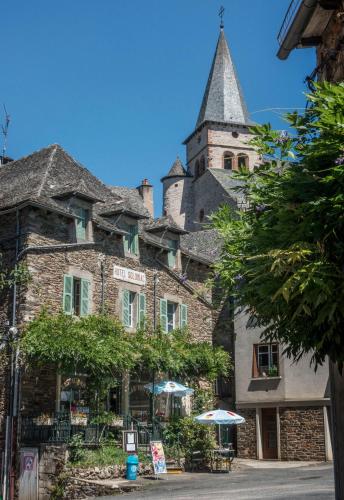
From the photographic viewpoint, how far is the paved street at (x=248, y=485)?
15172 mm

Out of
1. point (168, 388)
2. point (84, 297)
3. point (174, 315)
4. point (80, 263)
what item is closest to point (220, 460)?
point (168, 388)

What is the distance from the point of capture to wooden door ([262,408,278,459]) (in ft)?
90.7

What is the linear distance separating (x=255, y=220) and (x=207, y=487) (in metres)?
11.6

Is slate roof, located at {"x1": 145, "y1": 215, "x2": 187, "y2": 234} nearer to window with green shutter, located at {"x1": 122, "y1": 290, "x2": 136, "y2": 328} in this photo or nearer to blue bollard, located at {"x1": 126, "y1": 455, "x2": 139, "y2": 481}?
window with green shutter, located at {"x1": 122, "y1": 290, "x2": 136, "y2": 328}

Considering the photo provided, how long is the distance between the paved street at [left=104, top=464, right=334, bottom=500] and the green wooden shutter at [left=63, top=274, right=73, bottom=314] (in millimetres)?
5769

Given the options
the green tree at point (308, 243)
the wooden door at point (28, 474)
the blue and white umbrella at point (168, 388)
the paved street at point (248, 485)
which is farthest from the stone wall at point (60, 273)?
the green tree at point (308, 243)

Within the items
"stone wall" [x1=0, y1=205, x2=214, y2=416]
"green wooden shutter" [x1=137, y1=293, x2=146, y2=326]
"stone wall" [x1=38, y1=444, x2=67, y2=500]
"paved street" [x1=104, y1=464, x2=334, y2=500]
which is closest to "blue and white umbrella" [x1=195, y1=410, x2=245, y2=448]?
"paved street" [x1=104, y1=464, x2=334, y2=500]

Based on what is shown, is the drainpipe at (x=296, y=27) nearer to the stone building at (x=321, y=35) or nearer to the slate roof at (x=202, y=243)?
the stone building at (x=321, y=35)

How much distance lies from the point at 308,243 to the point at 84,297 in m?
17.1

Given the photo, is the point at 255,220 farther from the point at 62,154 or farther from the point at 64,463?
the point at 62,154

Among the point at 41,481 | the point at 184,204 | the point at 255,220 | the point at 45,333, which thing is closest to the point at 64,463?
the point at 41,481

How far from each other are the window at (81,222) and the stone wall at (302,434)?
1073 centimetres

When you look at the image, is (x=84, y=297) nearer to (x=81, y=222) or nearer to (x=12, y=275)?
(x=81, y=222)

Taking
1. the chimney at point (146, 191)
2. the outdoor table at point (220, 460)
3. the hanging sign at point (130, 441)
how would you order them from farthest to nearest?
the chimney at point (146, 191) → the outdoor table at point (220, 460) → the hanging sign at point (130, 441)
